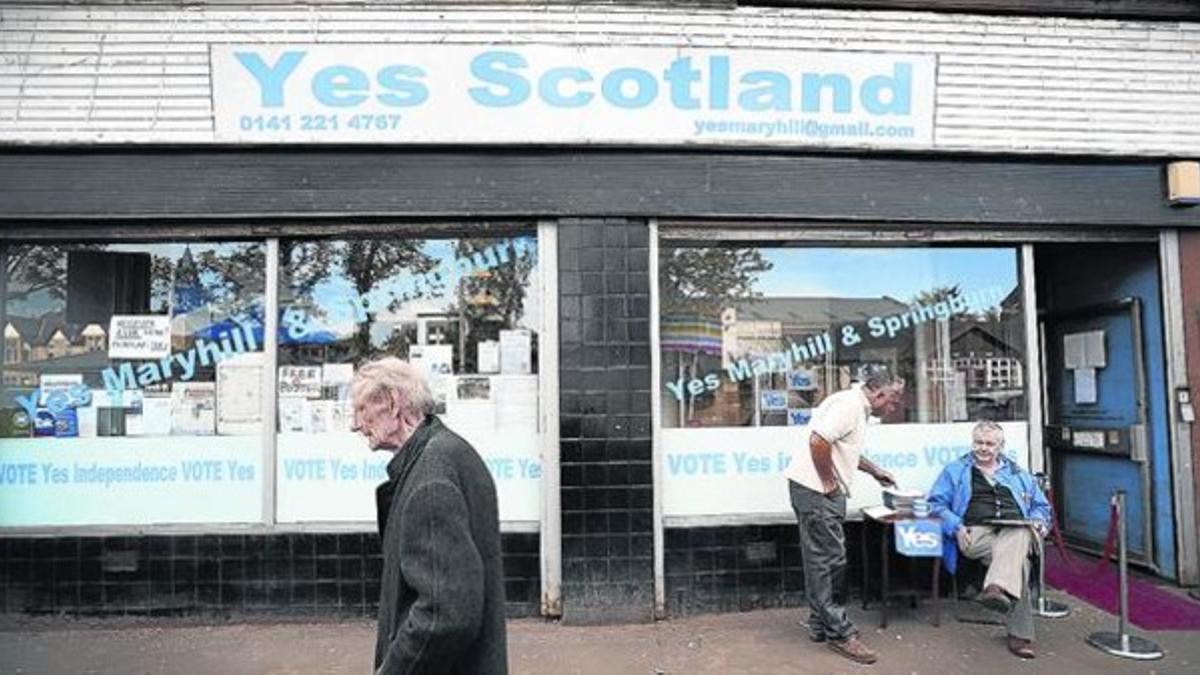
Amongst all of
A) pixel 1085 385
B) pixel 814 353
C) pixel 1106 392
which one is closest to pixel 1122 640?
pixel 814 353

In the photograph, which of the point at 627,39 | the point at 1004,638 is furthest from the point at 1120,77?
the point at 1004,638

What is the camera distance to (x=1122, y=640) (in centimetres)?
510

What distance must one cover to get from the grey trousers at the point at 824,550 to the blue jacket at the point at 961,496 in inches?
32.2

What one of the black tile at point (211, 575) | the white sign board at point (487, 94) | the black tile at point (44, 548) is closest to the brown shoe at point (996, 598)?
the white sign board at point (487, 94)

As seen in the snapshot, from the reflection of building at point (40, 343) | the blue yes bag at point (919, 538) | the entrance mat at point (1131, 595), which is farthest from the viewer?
the reflection of building at point (40, 343)

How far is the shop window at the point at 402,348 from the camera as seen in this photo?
5875 mm

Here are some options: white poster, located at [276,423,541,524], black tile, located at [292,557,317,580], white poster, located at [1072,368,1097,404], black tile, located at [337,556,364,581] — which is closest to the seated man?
white poster, located at [1072,368,1097,404]

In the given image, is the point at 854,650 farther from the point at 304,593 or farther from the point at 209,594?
the point at 209,594

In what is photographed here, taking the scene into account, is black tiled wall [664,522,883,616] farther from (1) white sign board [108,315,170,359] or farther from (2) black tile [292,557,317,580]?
(1) white sign board [108,315,170,359]

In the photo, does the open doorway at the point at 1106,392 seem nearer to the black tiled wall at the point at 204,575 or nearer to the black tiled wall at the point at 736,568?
the black tiled wall at the point at 736,568

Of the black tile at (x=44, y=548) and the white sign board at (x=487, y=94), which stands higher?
the white sign board at (x=487, y=94)

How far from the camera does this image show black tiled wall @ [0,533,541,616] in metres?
5.75

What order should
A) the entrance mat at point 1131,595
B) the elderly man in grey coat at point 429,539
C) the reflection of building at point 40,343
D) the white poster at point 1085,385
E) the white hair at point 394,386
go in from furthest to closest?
the white poster at point 1085,385 → the reflection of building at point 40,343 → the entrance mat at point 1131,595 → the white hair at point 394,386 → the elderly man in grey coat at point 429,539

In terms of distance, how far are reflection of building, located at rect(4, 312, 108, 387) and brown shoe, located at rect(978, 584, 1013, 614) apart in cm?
600
